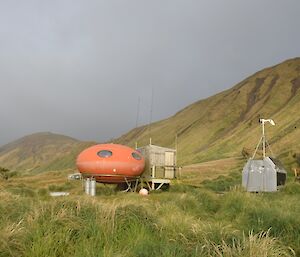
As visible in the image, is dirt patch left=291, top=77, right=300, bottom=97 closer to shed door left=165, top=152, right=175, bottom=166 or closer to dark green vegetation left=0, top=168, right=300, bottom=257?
shed door left=165, top=152, right=175, bottom=166

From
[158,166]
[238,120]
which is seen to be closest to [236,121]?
[238,120]

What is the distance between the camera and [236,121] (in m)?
91.3

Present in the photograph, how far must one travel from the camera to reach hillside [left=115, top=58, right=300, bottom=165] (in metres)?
69.7

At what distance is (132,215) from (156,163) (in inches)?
848

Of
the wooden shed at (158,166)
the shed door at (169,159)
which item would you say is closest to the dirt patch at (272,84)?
the shed door at (169,159)

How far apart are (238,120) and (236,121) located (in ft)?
1.58

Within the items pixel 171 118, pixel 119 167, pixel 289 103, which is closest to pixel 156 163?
pixel 119 167

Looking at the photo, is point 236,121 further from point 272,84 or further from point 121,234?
point 121,234

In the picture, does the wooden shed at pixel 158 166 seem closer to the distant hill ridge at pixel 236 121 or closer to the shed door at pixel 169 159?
the shed door at pixel 169 159

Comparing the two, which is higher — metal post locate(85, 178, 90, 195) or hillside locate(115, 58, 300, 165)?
hillside locate(115, 58, 300, 165)

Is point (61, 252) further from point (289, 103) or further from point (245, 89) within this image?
point (245, 89)

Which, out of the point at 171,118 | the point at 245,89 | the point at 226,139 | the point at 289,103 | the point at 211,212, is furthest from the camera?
the point at 171,118

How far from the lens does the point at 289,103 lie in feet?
270

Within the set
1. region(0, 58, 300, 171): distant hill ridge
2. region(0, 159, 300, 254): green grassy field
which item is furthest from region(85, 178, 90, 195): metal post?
region(0, 58, 300, 171): distant hill ridge
